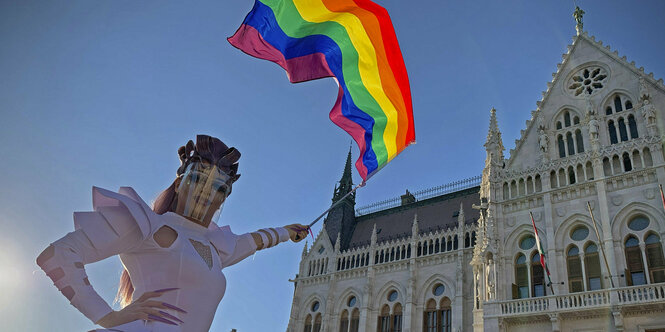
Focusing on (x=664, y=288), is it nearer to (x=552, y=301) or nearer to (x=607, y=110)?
(x=552, y=301)

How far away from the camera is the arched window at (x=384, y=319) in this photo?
3728 cm

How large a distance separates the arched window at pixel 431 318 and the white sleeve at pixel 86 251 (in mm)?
33531

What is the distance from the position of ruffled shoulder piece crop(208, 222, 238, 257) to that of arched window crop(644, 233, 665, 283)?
2184cm

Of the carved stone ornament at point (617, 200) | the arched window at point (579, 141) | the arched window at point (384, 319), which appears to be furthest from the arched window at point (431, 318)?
the carved stone ornament at point (617, 200)

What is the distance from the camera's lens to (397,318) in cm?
3712

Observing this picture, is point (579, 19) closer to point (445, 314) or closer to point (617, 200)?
point (617, 200)

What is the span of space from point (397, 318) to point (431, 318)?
300cm

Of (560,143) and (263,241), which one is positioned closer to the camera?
(263,241)

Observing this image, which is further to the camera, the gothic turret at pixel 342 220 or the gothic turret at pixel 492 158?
the gothic turret at pixel 342 220

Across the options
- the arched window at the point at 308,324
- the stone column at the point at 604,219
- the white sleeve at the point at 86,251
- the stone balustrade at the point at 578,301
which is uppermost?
the stone column at the point at 604,219

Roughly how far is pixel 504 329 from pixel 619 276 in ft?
18.0

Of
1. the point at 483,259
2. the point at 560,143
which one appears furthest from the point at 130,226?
the point at 560,143

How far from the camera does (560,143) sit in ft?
87.5

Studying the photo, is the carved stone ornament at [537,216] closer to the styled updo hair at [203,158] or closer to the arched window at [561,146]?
the arched window at [561,146]
